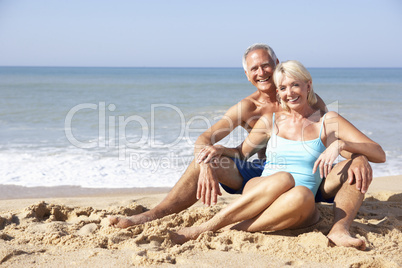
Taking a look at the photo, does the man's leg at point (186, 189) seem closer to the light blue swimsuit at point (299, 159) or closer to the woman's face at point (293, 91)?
the light blue swimsuit at point (299, 159)

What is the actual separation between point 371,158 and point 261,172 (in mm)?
842

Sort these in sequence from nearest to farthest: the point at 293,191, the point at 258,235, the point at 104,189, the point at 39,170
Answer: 1. the point at 293,191
2. the point at 258,235
3. the point at 104,189
4. the point at 39,170

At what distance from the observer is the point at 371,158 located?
277cm

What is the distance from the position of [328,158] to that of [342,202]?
1.17 ft

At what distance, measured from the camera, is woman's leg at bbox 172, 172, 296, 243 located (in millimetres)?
2504

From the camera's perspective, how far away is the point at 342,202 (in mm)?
2703

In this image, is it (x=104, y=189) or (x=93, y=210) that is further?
(x=104, y=189)

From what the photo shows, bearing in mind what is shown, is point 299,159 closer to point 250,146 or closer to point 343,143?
point 343,143

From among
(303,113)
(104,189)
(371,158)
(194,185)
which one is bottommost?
(104,189)

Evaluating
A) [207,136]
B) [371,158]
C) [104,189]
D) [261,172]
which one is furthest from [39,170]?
[371,158]

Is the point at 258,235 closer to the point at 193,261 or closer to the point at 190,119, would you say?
the point at 193,261

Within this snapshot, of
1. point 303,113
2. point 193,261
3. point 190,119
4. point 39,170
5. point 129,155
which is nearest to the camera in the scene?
point 193,261

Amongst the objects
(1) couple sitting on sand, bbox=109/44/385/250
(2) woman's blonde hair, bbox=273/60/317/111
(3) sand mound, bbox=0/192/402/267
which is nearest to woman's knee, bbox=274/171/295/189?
(1) couple sitting on sand, bbox=109/44/385/250

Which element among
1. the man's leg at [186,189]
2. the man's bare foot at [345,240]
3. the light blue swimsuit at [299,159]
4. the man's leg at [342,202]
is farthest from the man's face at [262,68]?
the man's bare foot at [345,240]
